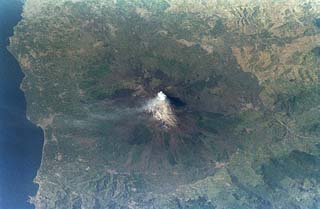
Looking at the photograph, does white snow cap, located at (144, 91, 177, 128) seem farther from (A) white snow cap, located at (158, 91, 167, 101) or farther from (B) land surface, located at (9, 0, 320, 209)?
(B) land surface, located at (9, 0, 320, 209)

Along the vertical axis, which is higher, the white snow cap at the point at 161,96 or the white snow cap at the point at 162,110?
the white snow cap at the point at 161,96

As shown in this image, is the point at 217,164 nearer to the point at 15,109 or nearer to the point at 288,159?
the point at 288,159

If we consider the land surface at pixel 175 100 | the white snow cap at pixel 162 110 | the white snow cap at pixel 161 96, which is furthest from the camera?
the white snow cap at pixel 161 96

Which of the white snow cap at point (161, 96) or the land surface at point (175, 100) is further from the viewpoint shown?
the white snow cap at point (161, 96)

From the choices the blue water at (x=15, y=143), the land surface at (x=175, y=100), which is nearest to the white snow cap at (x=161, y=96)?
the land surface at (x=175, y=100)

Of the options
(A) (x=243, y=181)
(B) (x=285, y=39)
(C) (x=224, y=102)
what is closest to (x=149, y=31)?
(C) (x=224, y=102)

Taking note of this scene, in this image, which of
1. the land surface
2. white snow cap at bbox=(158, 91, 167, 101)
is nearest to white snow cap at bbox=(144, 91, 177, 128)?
white snow cap at bbox=(158, 91, 167, 101)

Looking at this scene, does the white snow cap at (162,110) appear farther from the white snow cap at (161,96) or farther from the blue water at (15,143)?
the blue water at (15,143)
